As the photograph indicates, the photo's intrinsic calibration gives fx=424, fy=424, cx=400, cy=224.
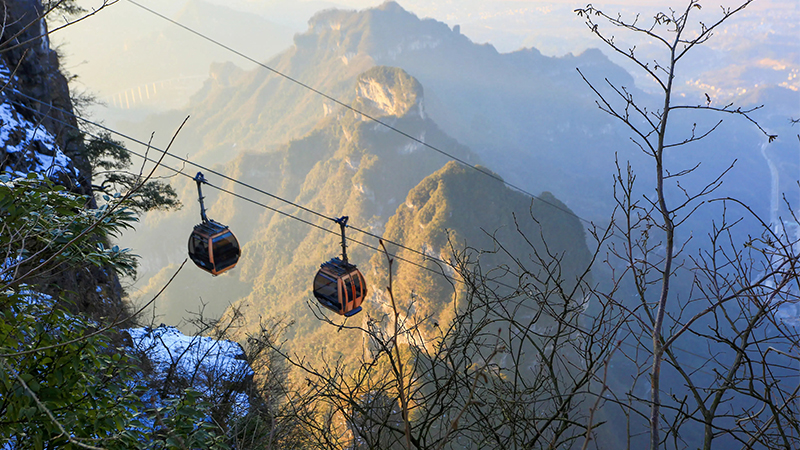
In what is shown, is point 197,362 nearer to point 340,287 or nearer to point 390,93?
point 340,287

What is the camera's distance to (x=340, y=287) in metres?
7.23

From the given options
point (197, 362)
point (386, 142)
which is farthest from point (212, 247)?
point (386, 142)

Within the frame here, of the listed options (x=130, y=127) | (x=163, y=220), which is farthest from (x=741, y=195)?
(x=130, y=127)

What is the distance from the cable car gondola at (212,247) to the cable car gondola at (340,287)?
67.4 inches

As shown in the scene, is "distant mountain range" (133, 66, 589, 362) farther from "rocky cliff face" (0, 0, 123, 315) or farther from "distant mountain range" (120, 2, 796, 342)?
"rocky cliff face" (0, 0, 123, 315)

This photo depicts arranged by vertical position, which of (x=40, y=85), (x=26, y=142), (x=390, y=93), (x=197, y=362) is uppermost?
(x=390, y=93)

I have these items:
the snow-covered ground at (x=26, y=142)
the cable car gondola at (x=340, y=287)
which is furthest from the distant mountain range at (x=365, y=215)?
the snow-covered ground at (x=26, y=142)

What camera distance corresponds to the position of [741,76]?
17588cm

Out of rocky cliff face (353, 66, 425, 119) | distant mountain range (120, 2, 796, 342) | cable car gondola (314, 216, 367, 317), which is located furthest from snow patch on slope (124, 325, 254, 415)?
rocky cliff face (353, 66, 425, 119)

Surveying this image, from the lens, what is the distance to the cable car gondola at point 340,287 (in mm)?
7254

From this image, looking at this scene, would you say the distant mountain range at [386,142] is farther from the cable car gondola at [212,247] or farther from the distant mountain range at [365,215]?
the cable car gondola at [212,247]

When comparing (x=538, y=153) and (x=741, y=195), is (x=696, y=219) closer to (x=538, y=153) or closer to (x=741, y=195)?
(x=741, y=195)

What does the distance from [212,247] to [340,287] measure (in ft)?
7.71

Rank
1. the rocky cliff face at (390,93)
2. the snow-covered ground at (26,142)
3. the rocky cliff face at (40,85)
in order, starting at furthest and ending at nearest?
the rocky cliff face at (390,93) < the rocky cliff face at (40,85) < the snow-covered ground at (26,142)
